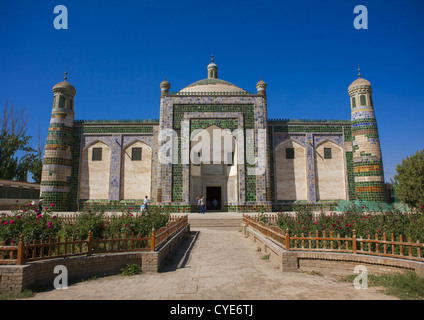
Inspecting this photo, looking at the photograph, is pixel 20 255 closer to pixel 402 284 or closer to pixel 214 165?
pixel 402 284

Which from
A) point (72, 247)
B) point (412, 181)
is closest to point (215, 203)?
point (412, 181)

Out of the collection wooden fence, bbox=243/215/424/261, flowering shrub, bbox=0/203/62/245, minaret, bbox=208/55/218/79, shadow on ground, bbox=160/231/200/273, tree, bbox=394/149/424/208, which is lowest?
shadow on ground, bbox=160/231/200/273

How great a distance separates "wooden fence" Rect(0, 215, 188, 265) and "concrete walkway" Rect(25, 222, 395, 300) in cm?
59

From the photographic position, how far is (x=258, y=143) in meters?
18.3

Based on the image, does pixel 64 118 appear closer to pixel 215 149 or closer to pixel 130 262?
pixel 215 149

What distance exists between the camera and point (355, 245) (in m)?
5.55

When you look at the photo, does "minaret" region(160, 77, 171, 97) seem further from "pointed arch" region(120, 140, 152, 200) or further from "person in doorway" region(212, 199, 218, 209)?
"person in doorway" region(212, 199, 218, 209)

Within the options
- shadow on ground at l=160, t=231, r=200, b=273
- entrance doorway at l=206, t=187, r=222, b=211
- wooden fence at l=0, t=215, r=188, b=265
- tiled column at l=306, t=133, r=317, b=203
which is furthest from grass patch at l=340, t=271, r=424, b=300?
entrance doorway at l=206, t=187, r=222, b=211

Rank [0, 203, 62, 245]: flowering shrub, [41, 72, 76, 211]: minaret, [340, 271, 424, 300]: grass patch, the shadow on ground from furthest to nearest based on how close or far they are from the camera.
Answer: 1. [41, 72, 76, 211]: minaret
2. the shadow on ground
3. [0, 203, 62, 245]: flowering shrub
4. [340, 271, 424, 300]: grass patch

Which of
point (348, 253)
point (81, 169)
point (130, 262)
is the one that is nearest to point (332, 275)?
point (348, 253)

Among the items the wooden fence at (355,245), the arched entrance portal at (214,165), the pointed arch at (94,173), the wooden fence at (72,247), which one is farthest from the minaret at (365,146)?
the pointed arch at (94,173)

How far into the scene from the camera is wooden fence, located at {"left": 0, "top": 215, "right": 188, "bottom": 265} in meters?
4.43

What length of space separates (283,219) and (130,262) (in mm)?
4845

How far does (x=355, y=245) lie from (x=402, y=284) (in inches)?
47.3
